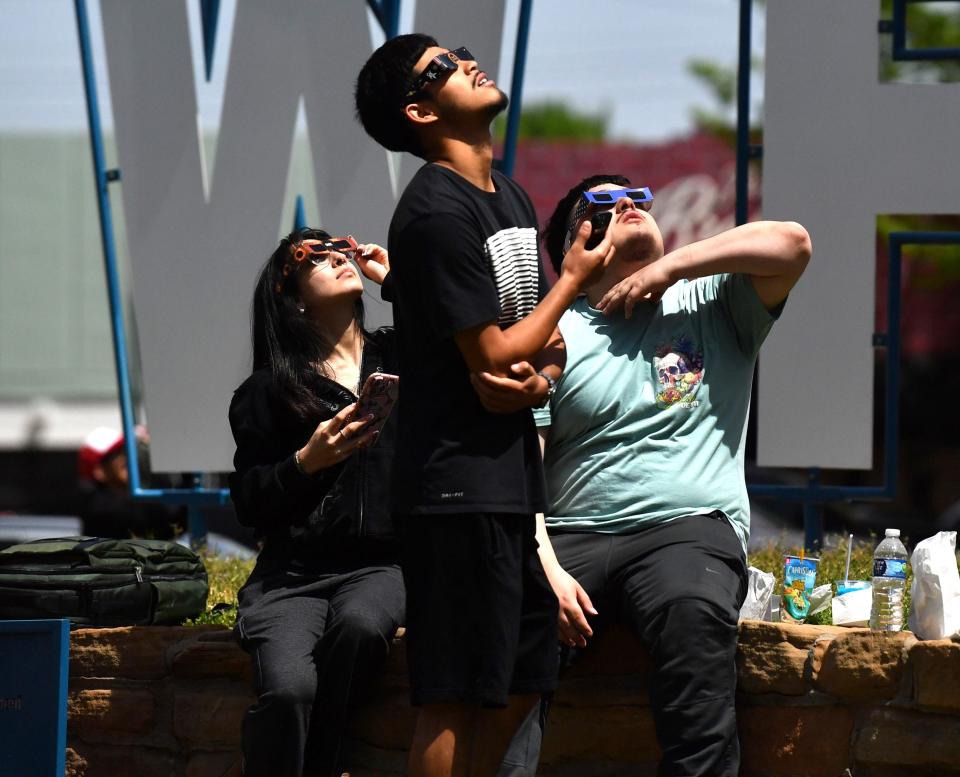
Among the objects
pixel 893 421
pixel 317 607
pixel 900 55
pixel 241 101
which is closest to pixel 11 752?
pixel 317 607

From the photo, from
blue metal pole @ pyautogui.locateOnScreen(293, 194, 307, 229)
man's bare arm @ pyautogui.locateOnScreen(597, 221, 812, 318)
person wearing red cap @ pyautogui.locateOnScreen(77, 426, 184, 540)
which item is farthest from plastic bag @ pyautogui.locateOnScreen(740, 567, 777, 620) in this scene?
person wearing red cap @ pyautogui.locateOnScreen(77, 426, 184, 540)

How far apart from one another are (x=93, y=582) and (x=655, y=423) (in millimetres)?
1774

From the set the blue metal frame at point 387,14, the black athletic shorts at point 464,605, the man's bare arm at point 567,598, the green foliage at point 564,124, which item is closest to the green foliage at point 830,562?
the man's bare arm at point 567,598

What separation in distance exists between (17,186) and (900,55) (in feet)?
80.5

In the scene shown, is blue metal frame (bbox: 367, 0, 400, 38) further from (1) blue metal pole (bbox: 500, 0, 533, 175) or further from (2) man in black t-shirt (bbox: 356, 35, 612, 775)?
(2) man in black t-shirt (bbox: 356, 35, 612, 775)

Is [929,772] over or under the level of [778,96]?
under

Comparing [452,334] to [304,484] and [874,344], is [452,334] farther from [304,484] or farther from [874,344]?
[874,344]

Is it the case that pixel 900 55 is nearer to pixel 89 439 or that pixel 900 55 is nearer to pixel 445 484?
pixel 445 484

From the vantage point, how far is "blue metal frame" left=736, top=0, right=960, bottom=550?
5137 millimetres

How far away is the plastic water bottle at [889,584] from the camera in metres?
3.62

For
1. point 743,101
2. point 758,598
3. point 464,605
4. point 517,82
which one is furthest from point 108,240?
point 464,605

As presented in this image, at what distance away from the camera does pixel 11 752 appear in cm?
379

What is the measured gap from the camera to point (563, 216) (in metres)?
4.05

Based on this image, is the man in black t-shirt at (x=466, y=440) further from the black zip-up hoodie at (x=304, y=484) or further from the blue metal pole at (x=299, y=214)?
the blue metal pole at (x=299, y=214)
